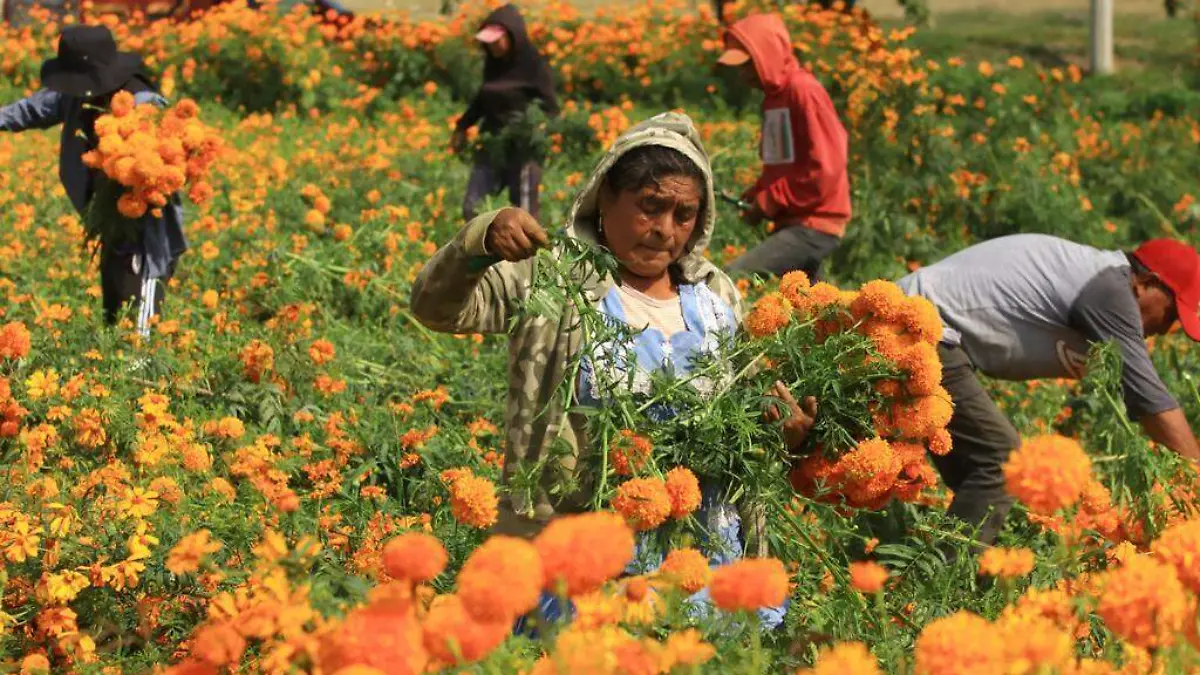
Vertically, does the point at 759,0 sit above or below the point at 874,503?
below

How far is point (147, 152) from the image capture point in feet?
17.0

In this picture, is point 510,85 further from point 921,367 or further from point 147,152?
point 921,367

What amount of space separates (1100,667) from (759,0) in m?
12.0

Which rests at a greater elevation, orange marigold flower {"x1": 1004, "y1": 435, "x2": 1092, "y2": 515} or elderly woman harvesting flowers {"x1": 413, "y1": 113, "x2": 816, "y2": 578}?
Result: orange marigold flower {"x1": 1004, "y1": 435, "x2": 1092, "y2": 515}

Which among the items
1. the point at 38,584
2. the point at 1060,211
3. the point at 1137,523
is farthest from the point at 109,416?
the point at 1060,211

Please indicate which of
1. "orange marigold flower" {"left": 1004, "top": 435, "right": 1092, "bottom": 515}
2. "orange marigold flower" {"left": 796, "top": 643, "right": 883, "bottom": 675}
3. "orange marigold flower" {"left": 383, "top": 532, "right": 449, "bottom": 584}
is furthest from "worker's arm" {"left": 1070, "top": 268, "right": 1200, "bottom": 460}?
"orange marigold flower" {"left": 383, "top": 532, "right": 449, "bottom": 584}

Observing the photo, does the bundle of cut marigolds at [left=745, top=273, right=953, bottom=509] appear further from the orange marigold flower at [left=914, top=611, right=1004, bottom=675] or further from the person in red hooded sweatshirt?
the person in red hooded sweatshirt

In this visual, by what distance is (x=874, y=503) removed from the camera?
2898 mm

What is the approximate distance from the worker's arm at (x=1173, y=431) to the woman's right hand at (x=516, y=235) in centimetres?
207

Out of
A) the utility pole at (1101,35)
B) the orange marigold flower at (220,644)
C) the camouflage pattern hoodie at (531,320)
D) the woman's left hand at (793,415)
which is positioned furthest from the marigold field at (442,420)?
the utility pole at (1101,35)

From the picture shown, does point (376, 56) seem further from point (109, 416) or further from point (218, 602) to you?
point (218, 602)

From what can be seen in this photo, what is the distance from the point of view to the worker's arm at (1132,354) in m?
4.13

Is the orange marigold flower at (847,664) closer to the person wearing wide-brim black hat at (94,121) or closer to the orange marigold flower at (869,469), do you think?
the orange marigold flower at (869,469)

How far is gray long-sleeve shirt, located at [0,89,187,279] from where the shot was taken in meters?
5.97
